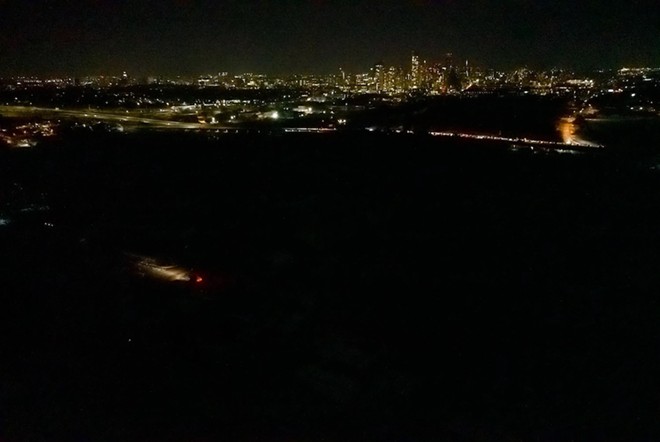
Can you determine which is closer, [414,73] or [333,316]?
[333,316]

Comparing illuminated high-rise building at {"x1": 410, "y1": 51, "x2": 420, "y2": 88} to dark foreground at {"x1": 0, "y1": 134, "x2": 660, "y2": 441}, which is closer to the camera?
dark foreground at {"x1": 0, "y1": 134, "x2": 660, "y2": 441}

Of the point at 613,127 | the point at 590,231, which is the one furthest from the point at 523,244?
the point at 613,127

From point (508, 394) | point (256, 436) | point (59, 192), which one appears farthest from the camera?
point (59, 192)

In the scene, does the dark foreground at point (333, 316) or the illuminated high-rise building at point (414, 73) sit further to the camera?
the illuminated high-rise building at point (414, 73)

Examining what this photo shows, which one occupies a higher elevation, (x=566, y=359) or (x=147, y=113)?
(x=147, y=113)

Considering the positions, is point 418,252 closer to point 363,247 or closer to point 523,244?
point 363,247

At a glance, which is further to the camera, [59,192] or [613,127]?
[613,127]

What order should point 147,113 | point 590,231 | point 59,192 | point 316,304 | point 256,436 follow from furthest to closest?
1. point 147,113
2. point 59,192
3. point 590,231
4. point 316,304
5. point 256,436

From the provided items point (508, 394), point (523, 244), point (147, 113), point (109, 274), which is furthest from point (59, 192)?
point (147, 113)
